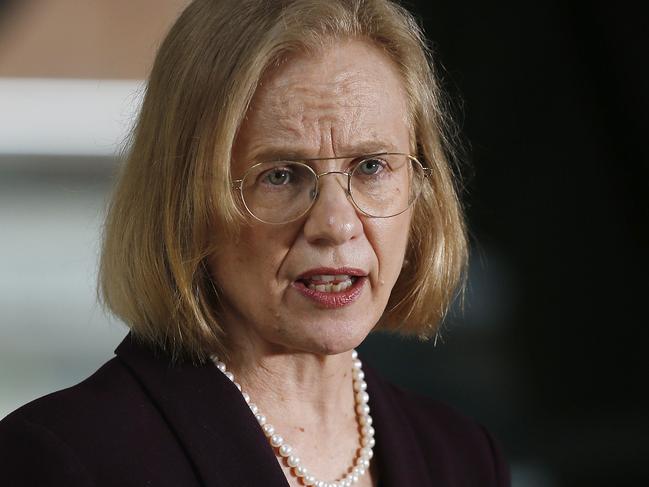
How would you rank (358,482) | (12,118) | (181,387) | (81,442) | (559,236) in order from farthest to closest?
(559,236) < (12,118) < (358,482) < (181,387) < (81,442)

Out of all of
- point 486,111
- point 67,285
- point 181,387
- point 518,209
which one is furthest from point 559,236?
point 181,387

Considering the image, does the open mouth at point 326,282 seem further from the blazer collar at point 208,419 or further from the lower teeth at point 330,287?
the blazer collar at point 208,419

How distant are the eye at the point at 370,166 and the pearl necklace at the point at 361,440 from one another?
41cm

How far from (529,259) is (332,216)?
216cm

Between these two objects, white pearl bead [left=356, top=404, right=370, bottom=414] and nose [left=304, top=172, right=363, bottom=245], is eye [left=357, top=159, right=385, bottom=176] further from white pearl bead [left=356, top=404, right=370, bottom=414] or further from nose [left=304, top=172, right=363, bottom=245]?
white pearl bead [left=356, top=404, right=370, bottom=414]

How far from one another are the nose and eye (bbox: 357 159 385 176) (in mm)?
50

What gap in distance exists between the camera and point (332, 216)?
1648 mm

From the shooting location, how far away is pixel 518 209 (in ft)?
12.1

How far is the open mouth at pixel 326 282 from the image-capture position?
1690 millimetres

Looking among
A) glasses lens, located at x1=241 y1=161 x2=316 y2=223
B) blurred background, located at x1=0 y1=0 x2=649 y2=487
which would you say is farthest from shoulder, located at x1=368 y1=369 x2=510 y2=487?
blurred background, located at x1=0 y1=0 x2=649 y2=487

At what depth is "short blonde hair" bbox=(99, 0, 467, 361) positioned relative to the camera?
1.65 meters

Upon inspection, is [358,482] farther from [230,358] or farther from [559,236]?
[559,236]

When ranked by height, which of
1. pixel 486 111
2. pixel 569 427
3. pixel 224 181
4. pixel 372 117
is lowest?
pixel 569 427

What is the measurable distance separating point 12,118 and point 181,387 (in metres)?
2.02
